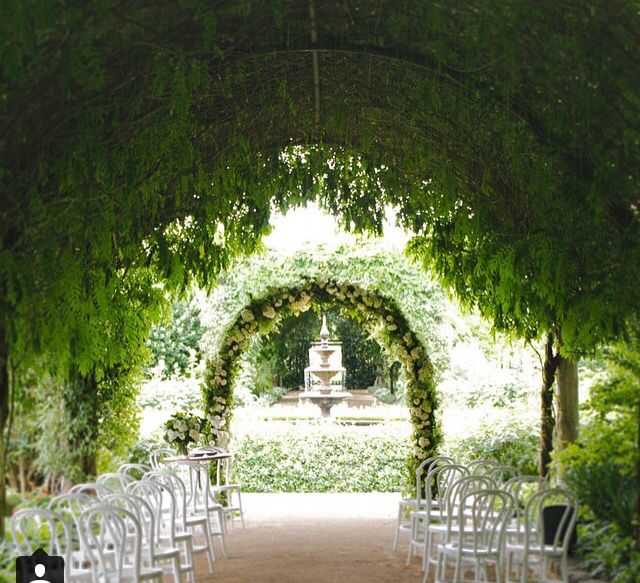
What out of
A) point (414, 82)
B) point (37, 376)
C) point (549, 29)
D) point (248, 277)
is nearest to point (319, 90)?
point (414, 82)

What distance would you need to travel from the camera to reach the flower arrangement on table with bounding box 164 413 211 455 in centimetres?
998

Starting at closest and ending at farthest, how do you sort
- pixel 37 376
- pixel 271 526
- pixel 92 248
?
pixel 37 376
pixel 92 248
pixel 271 526

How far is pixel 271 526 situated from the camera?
9523mm

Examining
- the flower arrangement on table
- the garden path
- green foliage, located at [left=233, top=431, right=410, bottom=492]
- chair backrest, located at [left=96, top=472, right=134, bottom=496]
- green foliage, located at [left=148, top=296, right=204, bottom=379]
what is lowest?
the garden path

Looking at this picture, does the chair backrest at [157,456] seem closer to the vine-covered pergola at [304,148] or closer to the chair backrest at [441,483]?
the vine-covered pergola at [304,148]

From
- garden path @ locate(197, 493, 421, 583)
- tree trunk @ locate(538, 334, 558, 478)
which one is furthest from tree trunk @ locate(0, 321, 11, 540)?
tree trunk @ locate(538, 334, 558, 478)

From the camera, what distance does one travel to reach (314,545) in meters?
8.25

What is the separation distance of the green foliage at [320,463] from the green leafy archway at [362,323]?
2963 millimetres

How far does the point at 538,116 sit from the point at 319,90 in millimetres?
1709

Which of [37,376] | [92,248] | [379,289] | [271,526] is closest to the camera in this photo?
A: [37,376]

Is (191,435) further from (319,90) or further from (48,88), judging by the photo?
(48,88)

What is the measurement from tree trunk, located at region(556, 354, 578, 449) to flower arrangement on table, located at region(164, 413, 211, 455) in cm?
406

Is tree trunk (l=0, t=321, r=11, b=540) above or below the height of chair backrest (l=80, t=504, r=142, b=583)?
above

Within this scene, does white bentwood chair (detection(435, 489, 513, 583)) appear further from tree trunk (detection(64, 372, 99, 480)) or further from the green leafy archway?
the green leafy archway
